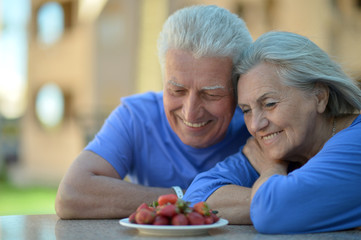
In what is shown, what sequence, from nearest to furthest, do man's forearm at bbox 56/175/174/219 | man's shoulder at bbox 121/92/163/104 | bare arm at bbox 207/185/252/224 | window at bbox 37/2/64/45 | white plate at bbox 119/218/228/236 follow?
white plate at bbox 119/218/228/236
bare arm at bbox 207/185/252/224
man's forearm at bbox 56/175/174/219
man's shoulder at bbox 121/92/163/104
window at bbox 37/2/64/45

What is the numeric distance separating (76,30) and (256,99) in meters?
16.2

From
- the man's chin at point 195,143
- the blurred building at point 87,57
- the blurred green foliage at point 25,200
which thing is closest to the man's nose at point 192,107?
the man's chin at point 195,143

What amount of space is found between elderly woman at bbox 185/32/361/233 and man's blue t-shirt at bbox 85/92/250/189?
397 millimetres

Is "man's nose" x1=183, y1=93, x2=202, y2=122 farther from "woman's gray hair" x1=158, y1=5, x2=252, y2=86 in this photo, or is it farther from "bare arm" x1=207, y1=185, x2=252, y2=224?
"bare arm" x1=207, y1=185, x2=252, y2=224

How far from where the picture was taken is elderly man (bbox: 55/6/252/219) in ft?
9.93

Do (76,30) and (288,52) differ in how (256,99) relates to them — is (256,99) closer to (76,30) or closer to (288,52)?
(288,52)

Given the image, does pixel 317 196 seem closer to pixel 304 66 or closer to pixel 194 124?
pixel 304 66

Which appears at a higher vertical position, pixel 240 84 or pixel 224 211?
pixel 240 84

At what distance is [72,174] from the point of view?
311 centimetres

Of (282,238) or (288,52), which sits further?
(288,52)

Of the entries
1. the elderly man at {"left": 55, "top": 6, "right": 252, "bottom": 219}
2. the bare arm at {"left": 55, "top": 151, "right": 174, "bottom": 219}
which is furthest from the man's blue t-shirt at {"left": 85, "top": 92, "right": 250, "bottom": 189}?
the bare arm at {"left": 55, "top": 151, "right": 174, "bottom": 219}

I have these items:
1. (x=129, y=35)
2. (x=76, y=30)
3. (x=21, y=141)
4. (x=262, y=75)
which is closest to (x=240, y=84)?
(x=262, y=75)

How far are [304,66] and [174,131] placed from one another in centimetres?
95

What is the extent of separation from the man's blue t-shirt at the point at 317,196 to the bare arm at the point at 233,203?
164 mm
